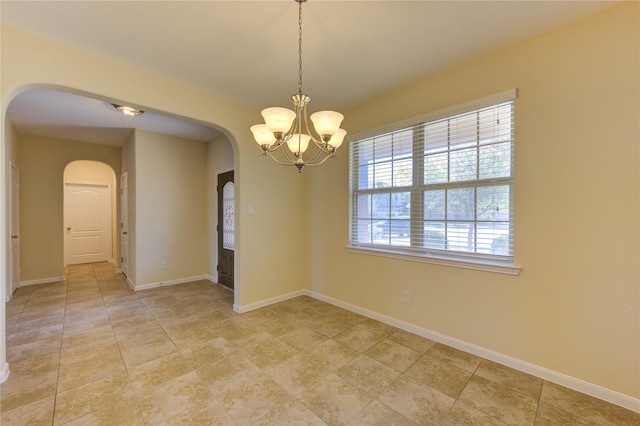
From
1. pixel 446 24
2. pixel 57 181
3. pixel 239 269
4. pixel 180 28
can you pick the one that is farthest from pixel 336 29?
pixel 57 181

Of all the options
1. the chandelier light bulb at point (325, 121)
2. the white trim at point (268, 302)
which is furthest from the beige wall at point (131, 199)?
the chandelier light bulb at point (325, 121)

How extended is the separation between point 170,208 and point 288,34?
3.87m

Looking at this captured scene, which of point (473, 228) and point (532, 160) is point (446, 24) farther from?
point (473, 228)

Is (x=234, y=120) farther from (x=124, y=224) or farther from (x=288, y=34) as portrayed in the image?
(x=124, y=224)

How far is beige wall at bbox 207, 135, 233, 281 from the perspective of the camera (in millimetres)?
4734

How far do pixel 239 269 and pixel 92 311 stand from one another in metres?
1.98

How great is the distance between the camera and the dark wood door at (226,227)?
4.46 m

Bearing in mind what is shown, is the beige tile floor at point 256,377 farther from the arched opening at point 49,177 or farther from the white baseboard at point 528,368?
the arched opening at point 49,177

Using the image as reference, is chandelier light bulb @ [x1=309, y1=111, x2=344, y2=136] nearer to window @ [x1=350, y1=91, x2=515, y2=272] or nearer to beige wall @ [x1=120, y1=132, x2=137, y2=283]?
window @ [x1=350, y1=91, x2=515, y2=272]

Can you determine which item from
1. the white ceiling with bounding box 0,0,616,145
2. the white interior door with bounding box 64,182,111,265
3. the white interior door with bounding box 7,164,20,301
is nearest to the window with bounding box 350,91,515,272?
the white ceiling with bounding box 0,0,616,145

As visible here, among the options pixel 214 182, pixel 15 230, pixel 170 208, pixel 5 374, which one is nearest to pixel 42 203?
pixel 15 230

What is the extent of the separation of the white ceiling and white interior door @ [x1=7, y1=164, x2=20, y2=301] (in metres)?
2.18

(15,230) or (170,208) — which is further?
(170,208)

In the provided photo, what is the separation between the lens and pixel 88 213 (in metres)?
6.75
